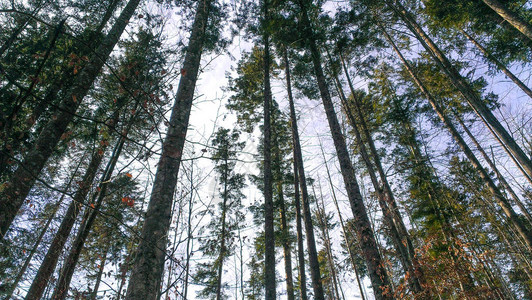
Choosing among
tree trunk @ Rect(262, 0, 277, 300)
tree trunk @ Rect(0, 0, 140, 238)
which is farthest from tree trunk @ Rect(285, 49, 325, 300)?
tree trunk @ Rect(0, 0, 140, 238)

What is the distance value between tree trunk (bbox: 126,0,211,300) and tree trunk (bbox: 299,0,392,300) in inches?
164

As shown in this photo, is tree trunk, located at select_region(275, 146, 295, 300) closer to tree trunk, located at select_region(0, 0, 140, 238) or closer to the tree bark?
the tree bark

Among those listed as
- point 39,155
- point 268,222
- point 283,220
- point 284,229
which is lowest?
point 39,155

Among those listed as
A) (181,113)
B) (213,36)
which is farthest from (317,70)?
(181,113)

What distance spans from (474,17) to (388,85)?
16.2 feet

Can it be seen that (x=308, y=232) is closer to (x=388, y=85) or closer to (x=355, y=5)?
(x=355, y=5)

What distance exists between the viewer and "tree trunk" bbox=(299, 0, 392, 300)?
16.3 ft

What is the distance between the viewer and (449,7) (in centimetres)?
743

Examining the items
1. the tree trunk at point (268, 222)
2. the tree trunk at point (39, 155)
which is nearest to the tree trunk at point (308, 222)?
the tree trunk at point (268, 222)

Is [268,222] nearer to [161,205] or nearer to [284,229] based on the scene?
[284,229]

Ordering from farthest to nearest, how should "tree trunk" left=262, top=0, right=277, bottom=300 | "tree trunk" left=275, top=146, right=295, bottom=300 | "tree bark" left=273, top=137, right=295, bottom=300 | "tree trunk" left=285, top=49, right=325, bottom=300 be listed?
"tree bark" left=273, top=137, right=295, bottom=300 → "tree trunk" left=275, top=146, right=295, bottom=300 → "tree trunk" left=285, top=49, right=325, bottom=300 → "tree trunk" left=262, top=0, right=277, bottom=300

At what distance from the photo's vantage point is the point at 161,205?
109 inches

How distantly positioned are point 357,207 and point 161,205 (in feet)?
14.8

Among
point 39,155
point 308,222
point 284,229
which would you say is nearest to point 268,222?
point 308,222
